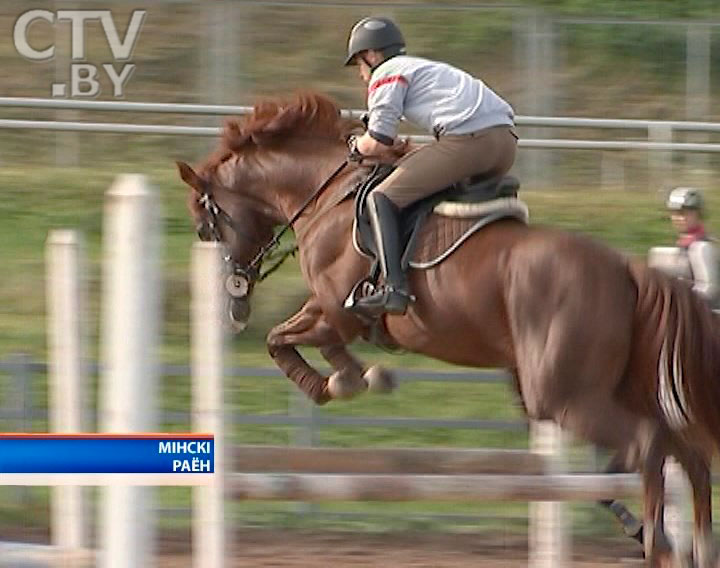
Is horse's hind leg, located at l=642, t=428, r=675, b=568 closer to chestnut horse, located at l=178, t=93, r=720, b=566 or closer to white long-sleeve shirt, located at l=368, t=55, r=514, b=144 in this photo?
chestnut horse, located at l=178, t=93, r=720, b=566

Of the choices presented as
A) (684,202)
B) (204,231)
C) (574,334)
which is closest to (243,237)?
(204,231)

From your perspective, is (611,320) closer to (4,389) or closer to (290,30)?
(4,389)

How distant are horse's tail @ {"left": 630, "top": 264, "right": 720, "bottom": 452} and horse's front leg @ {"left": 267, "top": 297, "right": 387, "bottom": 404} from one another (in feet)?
4.08

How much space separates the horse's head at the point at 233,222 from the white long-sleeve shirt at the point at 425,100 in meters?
1.06

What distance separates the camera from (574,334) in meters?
7.11

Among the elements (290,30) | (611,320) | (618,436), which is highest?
(290,30)

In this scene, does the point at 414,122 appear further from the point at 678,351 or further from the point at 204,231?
the point at 678,351

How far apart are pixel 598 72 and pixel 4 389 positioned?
6.58 metres

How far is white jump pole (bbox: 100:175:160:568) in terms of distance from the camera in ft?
14.2

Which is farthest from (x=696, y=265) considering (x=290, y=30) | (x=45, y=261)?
(x=290, y=30)

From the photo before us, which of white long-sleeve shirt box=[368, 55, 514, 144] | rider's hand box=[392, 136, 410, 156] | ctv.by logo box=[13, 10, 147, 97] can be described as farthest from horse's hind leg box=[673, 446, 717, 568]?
ctv.by logo box=[13, 10, 147, 97]

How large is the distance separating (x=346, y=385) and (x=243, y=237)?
1.01m

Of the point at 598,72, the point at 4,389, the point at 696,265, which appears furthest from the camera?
the point at 598,72

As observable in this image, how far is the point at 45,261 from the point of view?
12.0 meters
